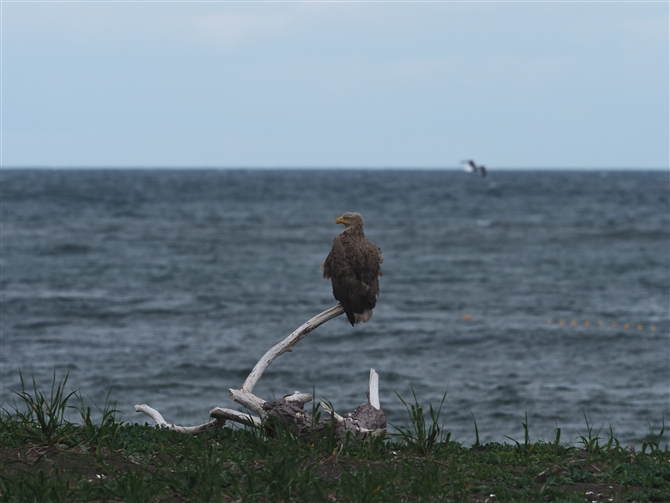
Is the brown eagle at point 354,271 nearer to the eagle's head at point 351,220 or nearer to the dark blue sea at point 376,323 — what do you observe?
the eagle's head at point 351,220

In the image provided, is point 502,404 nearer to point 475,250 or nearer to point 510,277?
point 510,277

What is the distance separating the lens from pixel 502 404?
15797 millimetres

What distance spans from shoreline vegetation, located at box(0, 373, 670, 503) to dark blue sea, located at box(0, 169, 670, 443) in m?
0.99

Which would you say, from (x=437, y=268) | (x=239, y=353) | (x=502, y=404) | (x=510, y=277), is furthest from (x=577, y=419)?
(x=437, y=268)

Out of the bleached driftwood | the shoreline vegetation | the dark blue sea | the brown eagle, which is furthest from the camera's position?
the dark blue sea

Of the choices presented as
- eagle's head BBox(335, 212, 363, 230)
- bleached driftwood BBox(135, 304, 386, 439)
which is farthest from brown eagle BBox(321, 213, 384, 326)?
bleached driftwood BBox(135, 304, 386, 439)

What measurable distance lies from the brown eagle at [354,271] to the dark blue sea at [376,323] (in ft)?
4.09

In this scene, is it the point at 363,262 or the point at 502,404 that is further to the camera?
the point at 502,404

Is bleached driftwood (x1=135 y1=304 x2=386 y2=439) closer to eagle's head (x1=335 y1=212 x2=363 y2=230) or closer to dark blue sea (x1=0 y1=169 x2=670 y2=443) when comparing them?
eagle's head (x1=335 y1=212 x2=363 y2=230)

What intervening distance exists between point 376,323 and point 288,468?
57.7ft

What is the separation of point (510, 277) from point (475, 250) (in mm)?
9655

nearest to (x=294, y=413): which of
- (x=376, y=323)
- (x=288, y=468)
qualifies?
(x=288, y=468)

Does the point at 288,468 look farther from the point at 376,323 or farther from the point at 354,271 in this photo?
the point at 376,323

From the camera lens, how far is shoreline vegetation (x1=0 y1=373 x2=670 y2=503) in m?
5.51
